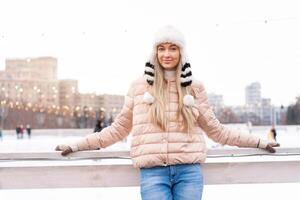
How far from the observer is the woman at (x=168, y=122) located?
85.2 inches

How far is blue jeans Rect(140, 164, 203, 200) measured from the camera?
7.02 feet

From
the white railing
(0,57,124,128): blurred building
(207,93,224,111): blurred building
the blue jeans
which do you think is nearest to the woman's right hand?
the white railing

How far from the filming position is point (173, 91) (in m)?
2.23

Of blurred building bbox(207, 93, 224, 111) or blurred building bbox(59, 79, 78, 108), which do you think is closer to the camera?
blurred building bbox(59, 79, 78, 108)

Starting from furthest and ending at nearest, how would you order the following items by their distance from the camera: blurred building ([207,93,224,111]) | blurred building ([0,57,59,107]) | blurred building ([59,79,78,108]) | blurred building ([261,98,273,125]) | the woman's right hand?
blurred building ([261,98,273,125]) → blurred building ([207,93,224,111]) → blurred building ([59,79,78,108]) → blurred building ([0,57,59,107]) → the woman's right hand

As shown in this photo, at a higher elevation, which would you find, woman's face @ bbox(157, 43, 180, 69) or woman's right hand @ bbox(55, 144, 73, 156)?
woman's face @ bbox(157, 43, 180, 69)

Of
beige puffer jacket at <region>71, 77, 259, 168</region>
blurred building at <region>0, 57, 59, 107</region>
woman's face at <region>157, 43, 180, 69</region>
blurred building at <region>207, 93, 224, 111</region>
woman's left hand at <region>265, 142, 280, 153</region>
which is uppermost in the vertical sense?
blurred building at <region>0, 57, 59, 107</region>

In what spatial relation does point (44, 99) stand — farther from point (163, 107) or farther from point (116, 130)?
point (163, 107)

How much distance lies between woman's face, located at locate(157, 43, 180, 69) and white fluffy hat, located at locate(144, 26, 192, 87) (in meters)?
0.02

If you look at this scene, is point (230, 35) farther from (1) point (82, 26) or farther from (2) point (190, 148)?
(2) point (190, 148)

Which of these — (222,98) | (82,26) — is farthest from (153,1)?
(222,98)

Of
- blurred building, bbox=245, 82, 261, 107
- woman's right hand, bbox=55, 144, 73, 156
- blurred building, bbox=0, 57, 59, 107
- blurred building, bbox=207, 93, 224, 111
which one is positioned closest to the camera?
woman's right hand, bbox=55, 144, 73, 156

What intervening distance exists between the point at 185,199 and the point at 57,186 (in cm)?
74

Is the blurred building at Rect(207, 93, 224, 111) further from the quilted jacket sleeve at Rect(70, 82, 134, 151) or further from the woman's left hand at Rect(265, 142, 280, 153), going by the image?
the quilted jacket sleeve at Rect(70, 82, 134, 151)
